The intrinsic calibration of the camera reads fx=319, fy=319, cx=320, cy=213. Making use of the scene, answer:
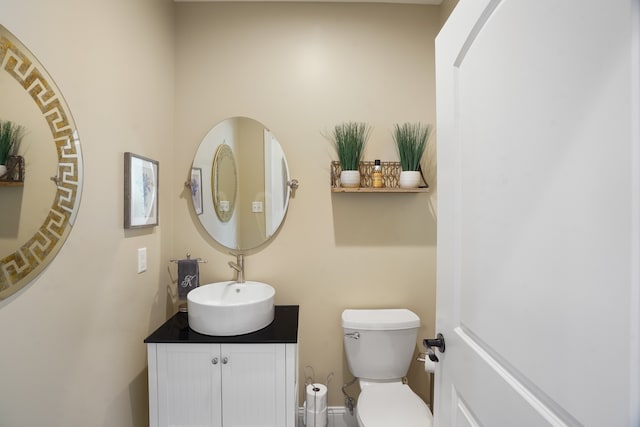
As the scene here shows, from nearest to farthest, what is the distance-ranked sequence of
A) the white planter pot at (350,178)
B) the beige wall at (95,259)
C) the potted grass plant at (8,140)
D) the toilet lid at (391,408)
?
the potted grass plant at (8,140), the beige wall at (95,259), the toilet lid at (391,408), the white planter pot at (350,178)

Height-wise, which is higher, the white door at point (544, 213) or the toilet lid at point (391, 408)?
the white door at point (544, 213)

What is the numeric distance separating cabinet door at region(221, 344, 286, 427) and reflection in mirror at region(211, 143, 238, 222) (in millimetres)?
801

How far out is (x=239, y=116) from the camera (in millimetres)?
1900

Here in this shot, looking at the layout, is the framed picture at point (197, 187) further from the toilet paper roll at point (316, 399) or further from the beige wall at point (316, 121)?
the toilet paper roll at point (316, 399)

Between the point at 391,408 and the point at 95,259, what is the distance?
141 cm

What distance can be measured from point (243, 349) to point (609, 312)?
130 cm

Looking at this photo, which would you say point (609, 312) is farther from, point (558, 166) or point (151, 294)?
point (151, 294)

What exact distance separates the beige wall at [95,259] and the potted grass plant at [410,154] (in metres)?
1.34

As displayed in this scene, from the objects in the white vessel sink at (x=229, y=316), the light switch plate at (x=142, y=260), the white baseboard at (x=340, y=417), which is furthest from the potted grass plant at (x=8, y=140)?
the white baseboard at (x=340, y=417)

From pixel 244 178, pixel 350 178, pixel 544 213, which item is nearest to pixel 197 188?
pixel 244 178

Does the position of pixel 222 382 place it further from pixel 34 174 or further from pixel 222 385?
pixel 34 174

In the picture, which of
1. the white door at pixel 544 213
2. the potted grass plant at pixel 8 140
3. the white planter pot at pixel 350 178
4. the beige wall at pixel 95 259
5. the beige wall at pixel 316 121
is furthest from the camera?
the beige wall at pixel 316 121

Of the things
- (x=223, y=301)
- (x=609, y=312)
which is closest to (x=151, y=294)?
(x=223, y=301)

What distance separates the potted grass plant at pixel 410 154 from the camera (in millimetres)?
1772
